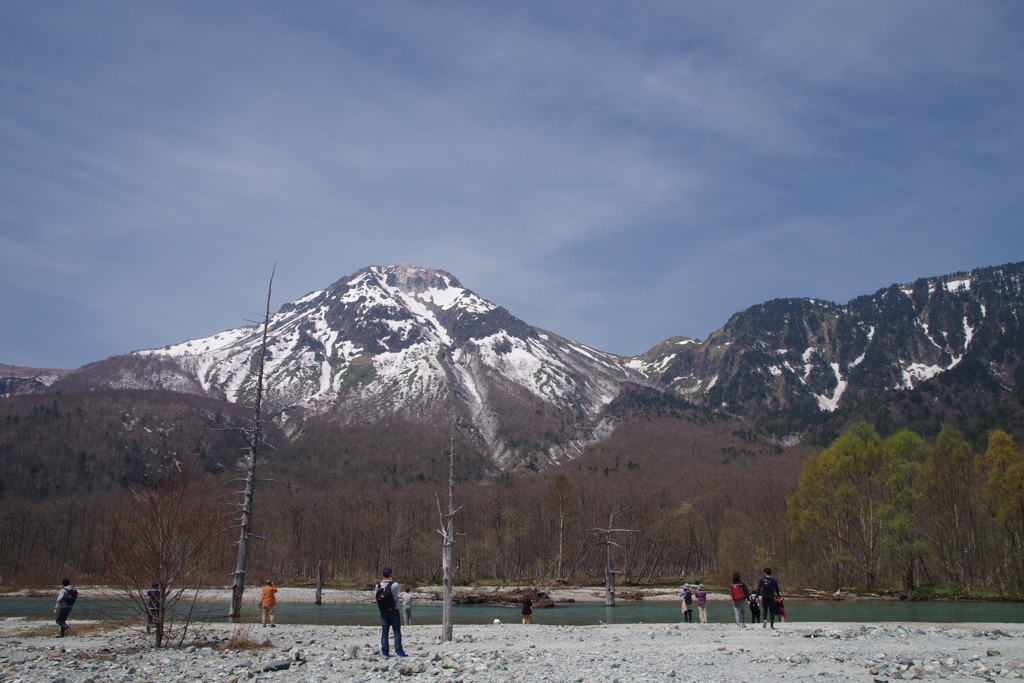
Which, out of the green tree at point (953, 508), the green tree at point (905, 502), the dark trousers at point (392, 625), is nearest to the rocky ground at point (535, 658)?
the dark trousers at point (392, 625)

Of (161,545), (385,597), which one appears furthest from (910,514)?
(161,545)

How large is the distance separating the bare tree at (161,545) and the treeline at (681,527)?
80.7 feet

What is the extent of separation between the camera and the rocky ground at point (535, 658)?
12.9m

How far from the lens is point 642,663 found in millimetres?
15586

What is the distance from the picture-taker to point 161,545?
52.5 ft

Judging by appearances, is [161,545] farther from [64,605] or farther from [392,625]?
[64,605]

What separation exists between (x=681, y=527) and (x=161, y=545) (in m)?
90.1

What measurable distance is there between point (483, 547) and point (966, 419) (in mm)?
173436

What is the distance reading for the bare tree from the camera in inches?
627

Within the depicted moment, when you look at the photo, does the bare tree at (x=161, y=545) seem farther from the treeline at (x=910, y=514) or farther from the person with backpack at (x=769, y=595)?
the treeline at (x=910, y=514)

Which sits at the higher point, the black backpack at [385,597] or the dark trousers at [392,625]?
the black backpack at [385,597]

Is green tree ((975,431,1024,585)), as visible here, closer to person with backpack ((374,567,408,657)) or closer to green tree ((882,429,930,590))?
green tree ((882,429,930,590))

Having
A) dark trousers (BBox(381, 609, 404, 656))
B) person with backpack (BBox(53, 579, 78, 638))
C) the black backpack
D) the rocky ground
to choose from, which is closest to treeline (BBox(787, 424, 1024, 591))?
the rocky ground

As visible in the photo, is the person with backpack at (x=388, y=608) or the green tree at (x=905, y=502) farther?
the green tree at (x=905, y=502)
